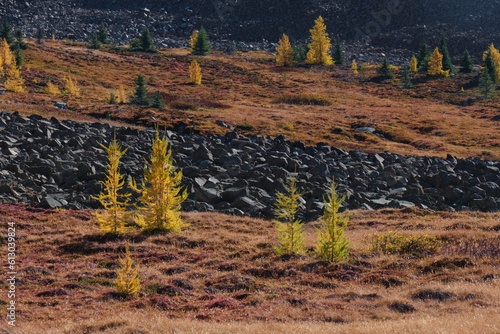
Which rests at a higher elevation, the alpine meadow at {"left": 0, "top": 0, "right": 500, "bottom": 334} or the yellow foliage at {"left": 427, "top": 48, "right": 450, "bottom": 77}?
the yellow foliage at {"left": 427, "top": 48, "right": 450, "bottom": 77}

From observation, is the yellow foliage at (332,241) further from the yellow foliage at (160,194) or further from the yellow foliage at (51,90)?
the yellow foliage at (51,90)

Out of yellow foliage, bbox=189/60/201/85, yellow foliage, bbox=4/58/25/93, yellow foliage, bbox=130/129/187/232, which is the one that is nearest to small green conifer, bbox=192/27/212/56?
yellow foliage, bbox=189/60/201/85

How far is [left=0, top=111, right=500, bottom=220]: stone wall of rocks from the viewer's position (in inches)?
1479

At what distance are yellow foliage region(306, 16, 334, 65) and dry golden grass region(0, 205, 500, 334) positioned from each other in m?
110

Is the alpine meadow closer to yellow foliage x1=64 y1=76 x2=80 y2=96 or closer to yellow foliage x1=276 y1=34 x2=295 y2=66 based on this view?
yellow foliage x1=64 y1=76 x2=80 y2=96

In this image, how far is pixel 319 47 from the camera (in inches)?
5536

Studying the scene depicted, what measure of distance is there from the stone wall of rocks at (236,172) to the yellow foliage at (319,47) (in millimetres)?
86774

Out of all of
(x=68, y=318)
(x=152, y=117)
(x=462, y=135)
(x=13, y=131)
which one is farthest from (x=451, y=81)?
(x=68, y=318)

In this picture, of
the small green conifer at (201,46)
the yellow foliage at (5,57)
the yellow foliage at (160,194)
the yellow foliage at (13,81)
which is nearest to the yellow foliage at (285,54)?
the small green conifer at (201,46)

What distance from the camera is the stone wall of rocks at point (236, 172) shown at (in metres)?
37.6

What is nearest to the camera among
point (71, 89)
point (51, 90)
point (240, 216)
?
point (240, 216)

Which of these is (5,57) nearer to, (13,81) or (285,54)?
(13,81)

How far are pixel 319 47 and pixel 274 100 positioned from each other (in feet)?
155

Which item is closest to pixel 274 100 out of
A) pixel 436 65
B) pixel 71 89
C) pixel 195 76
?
pixel 195 76
